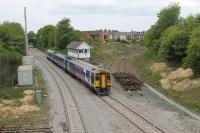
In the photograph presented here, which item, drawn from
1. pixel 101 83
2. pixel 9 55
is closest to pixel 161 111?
pixel 101 83

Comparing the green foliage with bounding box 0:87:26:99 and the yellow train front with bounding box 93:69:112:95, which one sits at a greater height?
the yellow train front with bounding box 93:69:112:95

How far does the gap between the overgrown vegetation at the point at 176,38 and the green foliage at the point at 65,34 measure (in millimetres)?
35559

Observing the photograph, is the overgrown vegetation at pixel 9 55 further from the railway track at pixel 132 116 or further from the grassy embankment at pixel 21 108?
the railway track at pixel 132 116

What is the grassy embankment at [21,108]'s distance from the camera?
78.6ft

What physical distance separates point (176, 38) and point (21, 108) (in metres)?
23.6

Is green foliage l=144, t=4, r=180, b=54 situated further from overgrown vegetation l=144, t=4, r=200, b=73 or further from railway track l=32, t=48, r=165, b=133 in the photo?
railway track l=32, t=48, r=165, b=133

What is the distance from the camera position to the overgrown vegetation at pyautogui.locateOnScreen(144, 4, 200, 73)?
3566 centimetres

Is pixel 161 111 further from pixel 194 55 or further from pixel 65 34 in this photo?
pixel 65 34

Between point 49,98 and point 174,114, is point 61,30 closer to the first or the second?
point 49,98

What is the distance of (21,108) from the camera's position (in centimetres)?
2784

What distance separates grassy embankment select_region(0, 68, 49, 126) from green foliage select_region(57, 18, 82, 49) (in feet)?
199

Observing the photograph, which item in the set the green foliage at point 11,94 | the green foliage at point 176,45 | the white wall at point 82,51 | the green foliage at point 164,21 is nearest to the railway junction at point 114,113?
the green foliage at point 11,94

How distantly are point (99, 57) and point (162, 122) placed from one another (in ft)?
178

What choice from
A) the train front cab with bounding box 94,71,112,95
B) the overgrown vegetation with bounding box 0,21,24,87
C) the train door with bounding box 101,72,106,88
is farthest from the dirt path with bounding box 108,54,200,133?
the overgrown vegetation with bounding box 0,21,24,87
